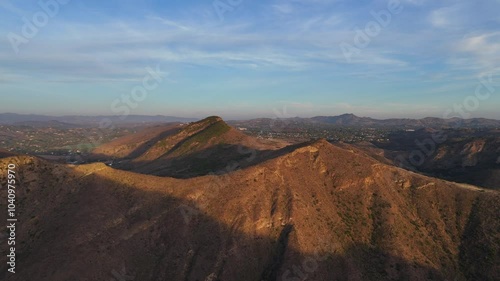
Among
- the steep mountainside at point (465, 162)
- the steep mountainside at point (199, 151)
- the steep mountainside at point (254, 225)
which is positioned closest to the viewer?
the steep mountainside at point (254, 225)

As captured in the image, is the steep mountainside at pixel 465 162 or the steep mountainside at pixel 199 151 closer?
the steep mountainside at pixel 199 151

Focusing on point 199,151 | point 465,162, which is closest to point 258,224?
point 199,151

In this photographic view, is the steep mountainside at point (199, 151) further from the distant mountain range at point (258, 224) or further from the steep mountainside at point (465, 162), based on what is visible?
the steep mountainside at point (465, 162)

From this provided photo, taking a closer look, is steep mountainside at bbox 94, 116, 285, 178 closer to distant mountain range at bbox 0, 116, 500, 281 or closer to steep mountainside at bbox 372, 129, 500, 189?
distant mountain range at bbox 0, 116, 500, 281

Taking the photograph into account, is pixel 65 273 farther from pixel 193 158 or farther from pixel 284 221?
pixel 193 158

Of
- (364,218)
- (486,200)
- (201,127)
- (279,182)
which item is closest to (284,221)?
(279,182)

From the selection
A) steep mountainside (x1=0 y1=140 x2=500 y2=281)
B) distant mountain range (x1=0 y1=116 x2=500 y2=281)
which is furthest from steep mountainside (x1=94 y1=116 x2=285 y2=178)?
steep mountainside (x1=0 y1=140 x2=500 y2=281)

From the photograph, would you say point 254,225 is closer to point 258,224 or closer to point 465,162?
point 258,224

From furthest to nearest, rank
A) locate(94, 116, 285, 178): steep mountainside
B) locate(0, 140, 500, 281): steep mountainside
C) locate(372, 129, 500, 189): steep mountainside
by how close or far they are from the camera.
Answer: locate(372, 129, 500, 189): steep mountainside
locate(94, 116, 285, 178): steep mountainside
locate(0, 140, 500, 281): steep mountainside

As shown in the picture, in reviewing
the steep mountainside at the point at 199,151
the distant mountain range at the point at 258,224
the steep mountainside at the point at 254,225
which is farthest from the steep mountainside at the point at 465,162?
the steep mountainside at the point at 199,151
